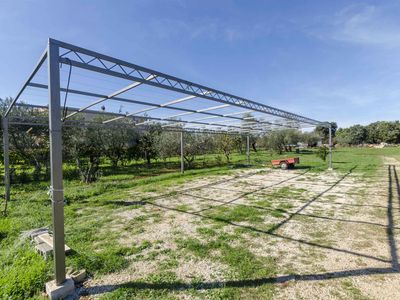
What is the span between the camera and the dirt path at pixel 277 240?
8.70ft

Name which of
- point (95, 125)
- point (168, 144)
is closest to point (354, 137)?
point (168, 144)

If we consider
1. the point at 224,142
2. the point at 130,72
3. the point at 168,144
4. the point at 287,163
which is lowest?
the point at 287,163

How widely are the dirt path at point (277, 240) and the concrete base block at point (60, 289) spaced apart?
0.50 ft

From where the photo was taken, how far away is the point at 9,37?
173 inches

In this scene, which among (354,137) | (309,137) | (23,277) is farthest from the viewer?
(354,137)

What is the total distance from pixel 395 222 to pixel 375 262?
226 centimetres

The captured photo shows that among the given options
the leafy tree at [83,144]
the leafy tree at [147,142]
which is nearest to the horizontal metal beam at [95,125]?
the leafy tree at [83,144]

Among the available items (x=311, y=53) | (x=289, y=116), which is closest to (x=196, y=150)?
(x=289, y=116)

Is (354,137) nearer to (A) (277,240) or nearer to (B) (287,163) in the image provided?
(B) (287,163)

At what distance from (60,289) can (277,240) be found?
3397mm

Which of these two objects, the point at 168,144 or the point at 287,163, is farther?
the point at 168,144

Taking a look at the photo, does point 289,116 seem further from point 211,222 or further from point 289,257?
point 289,257

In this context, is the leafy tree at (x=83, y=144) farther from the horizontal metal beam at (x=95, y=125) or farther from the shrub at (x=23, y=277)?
the shrub at (x=23, y=277)

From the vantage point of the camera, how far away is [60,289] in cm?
249
